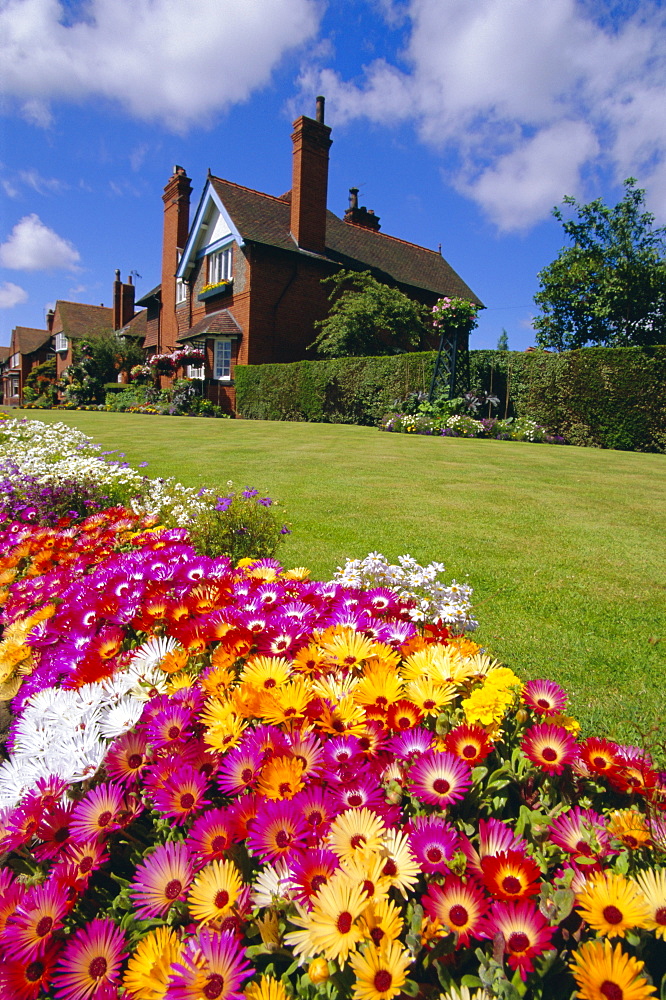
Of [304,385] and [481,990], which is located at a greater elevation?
[304,385]

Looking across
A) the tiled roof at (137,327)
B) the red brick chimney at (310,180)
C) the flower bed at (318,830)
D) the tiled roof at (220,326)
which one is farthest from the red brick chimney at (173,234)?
the flower bed at (318,830)

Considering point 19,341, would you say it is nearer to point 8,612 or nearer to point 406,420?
point 406,420

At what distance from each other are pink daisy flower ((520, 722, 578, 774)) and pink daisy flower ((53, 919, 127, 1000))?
2.55ft

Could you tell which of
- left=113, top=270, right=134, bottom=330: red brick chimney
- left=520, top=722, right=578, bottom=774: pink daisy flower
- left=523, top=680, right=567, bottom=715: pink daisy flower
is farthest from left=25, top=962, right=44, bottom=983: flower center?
left=113, top=270, right=134, bottom=330: red brick chimney

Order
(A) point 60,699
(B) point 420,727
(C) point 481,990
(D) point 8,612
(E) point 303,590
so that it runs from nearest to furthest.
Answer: (C) point 481,990, (B) point 420,727, (A) point 60,699, (E) point 303,590, (D) point 8,612

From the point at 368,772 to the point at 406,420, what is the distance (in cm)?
1348

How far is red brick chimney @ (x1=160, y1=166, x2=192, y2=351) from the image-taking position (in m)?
26.7

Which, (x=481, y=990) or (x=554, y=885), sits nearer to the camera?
(x=481, y=990)

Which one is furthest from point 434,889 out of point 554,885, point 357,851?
point 554,885

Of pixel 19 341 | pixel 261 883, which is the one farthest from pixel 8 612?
pixel 19 341

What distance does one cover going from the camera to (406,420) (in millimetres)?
14164

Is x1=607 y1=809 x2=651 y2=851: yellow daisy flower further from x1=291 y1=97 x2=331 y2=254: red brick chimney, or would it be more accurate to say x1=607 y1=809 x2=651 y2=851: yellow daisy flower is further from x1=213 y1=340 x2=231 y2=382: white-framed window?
x1=291 y1=97 x2=331 y2=254: red brick chimney

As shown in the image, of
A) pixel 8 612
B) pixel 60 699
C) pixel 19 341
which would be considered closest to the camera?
pixel 60 699

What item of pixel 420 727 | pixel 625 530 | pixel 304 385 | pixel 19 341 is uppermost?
pixel 19 341
